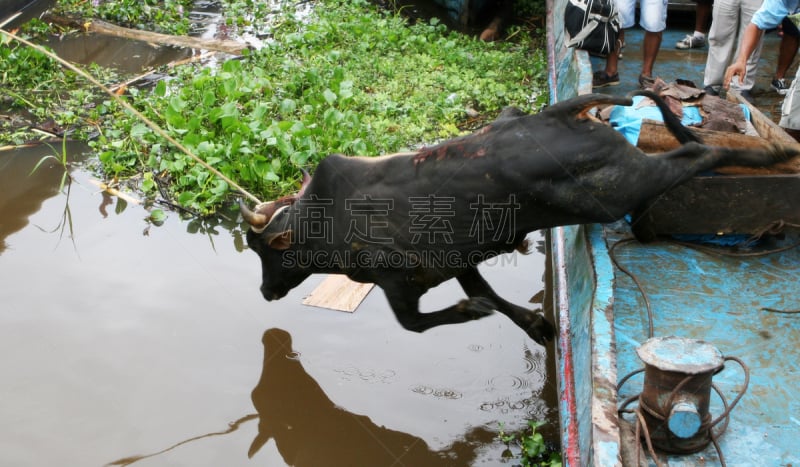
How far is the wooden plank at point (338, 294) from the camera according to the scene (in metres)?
6.16

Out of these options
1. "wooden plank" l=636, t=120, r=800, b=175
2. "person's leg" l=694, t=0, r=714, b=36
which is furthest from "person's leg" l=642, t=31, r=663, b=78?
"wooden plank" l=636, t=120, r=800, b=175

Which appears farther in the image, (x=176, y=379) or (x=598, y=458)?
(x=176, y=379)

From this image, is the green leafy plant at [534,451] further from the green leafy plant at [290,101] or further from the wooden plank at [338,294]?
the green leafy plant at [290,101]

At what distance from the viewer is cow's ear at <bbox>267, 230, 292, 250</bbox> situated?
525 cm

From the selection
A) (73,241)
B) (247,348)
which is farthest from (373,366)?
(73,241)

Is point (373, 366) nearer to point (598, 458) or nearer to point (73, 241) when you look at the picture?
point (598, 458)

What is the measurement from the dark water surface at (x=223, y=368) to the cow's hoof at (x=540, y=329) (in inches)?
15.7

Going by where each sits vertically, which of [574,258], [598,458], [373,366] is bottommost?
[373,366]

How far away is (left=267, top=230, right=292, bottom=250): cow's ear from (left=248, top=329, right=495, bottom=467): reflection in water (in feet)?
2.85

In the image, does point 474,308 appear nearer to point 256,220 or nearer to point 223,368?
point 256,220

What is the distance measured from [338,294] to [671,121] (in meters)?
2.81

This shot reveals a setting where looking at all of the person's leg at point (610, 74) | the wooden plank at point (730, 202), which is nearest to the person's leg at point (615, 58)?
the person's leg at point (610, 74)

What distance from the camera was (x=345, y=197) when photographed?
500 centimetres

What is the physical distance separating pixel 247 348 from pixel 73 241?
2.08 meters
